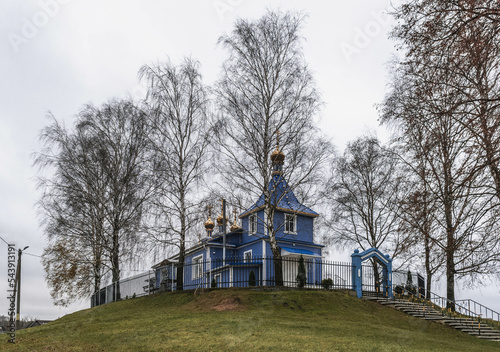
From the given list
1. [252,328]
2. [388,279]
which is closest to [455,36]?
[252,328]

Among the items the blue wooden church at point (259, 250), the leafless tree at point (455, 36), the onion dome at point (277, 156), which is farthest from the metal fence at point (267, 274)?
the leafless tree at point (455, 36)

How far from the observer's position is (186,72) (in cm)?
2578

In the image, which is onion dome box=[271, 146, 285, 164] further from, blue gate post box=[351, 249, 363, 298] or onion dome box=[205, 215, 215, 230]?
onion dome box=[205, 215, 215, 230]

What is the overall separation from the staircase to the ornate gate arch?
64cm

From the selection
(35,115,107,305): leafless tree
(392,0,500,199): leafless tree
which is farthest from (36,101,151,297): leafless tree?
(392,0,500,199): leafless tree

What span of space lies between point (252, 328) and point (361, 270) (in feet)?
35.4

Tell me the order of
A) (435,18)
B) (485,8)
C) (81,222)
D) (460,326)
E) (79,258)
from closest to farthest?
(485,8) → (435,18) → (460,326) → (81,222) → (79,258)

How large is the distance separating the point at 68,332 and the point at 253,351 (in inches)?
289

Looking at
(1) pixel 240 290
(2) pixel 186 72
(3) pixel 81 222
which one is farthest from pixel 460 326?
(3) pixel 81 222

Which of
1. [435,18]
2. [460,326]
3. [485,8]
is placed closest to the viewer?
[485,8]

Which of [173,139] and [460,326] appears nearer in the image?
[460,326]

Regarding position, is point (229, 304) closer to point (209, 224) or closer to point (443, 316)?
point (443, 316)

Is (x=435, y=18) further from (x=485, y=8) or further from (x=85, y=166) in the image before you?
(x=85, y=166)

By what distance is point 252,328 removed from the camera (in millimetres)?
15156
